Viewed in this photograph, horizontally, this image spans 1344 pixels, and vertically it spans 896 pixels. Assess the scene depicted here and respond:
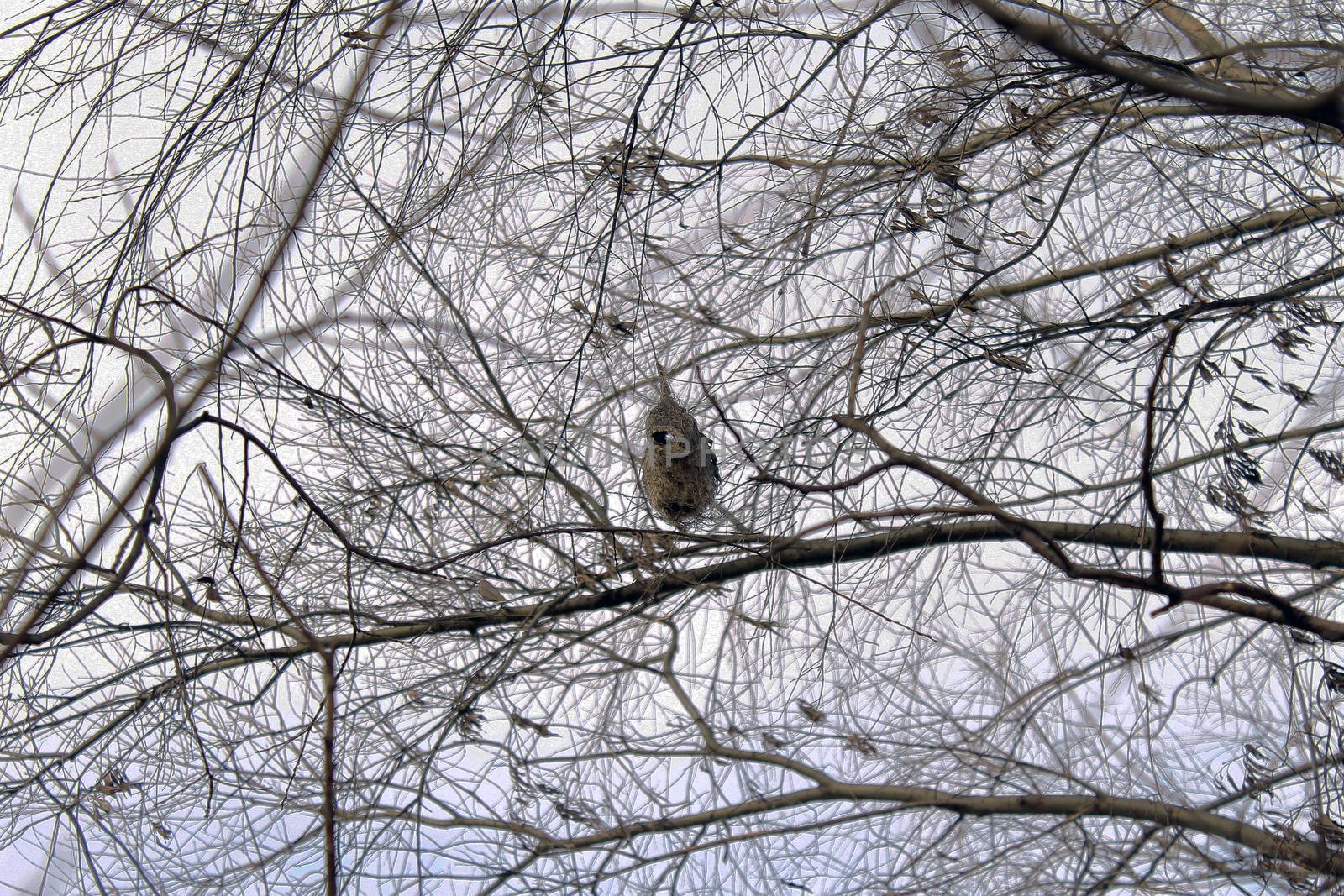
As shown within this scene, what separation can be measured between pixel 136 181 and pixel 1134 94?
52.3 inches

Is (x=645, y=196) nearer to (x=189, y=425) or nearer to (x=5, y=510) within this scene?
(x=189, y=425)

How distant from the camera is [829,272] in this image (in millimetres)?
1869

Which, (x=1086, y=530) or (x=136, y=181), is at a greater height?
(x=136, y=181)

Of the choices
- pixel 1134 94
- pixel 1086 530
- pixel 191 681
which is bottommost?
Answer: pixel 1086 530

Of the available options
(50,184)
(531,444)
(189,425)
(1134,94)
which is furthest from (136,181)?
(1134,94)

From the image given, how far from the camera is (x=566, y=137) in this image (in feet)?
5.20

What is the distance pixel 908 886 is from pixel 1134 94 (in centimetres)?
129

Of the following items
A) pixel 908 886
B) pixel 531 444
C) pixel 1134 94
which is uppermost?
pixel 531 444

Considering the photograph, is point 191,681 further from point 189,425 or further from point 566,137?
point 566,137

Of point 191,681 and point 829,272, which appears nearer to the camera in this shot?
point 191,681

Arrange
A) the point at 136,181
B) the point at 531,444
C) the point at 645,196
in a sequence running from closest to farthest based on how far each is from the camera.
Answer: the point at 136,181
the point at 645,196
the point at 531,444

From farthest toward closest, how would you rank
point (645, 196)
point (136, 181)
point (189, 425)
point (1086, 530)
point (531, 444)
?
point (531, 444) → point (645, 196) → point (1086, 530) → point (136, 181) → point (189, 425)

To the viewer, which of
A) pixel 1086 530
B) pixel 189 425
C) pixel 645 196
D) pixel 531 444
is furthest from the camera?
pixel 531 444

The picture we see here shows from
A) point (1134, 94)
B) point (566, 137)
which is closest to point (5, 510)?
point (566, 137)
